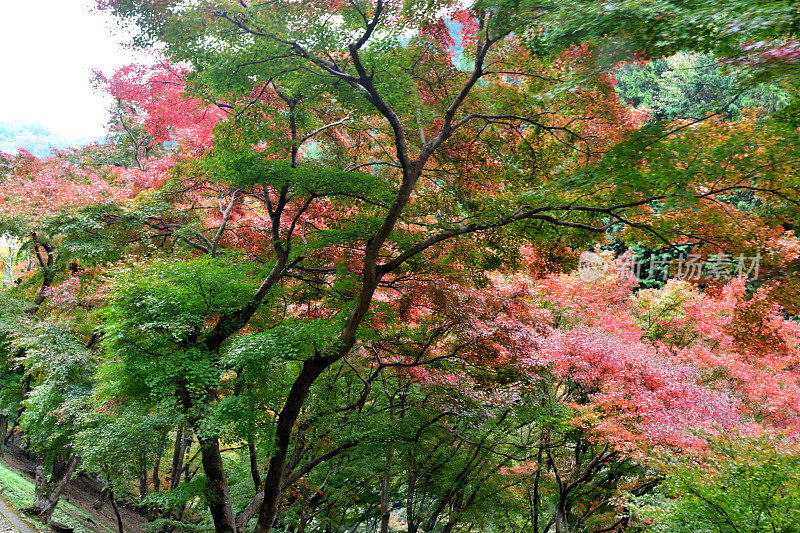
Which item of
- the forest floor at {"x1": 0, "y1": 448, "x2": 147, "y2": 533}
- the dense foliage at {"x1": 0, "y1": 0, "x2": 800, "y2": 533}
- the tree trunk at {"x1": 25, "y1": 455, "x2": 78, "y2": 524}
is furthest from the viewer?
the forest floor at {"x1": 0, "y1": 448, "x2": 147, "y2": 533}

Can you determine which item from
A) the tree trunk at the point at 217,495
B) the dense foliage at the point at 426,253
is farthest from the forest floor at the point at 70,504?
the tree trunk at the point at 217,495

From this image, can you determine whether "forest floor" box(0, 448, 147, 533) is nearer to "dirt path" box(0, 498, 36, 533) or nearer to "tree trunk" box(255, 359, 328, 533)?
"dirt path" box(0, 498, 36, 533)

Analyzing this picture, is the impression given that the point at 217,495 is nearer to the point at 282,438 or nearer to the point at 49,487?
the point at 282,438

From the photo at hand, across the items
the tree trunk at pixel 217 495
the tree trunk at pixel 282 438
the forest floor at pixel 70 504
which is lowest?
the forest floor at pixel 70 504

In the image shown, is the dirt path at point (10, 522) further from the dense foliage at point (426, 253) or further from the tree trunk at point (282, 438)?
the tree trunk at point (282, 438)

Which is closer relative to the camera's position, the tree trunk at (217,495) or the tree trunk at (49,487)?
the tree trunk at (217,495)

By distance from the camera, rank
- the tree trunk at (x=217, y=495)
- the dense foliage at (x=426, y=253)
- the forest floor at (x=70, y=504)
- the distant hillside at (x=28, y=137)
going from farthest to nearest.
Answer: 1. the distant hillside at (x=28, y=137)
2. the forest floor at (x=70, y=504)
3. the tree trunk at (x=217, y=495)
4. the dense foliage at (x=426, y=253)

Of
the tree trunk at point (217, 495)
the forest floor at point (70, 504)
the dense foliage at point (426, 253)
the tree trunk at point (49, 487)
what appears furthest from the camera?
the forest floor at point (70, 504)

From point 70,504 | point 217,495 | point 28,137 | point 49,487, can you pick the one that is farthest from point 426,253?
point 28,137

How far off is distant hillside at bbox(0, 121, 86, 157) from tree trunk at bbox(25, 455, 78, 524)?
44816 mm

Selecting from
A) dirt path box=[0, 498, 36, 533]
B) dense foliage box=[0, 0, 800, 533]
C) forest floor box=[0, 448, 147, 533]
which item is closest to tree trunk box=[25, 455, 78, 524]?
dense foliage box=[0, 0, 800, 533]

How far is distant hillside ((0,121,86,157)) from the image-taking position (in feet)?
148

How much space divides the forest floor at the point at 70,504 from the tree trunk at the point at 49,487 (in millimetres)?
251

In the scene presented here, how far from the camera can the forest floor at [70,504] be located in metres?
8.59
